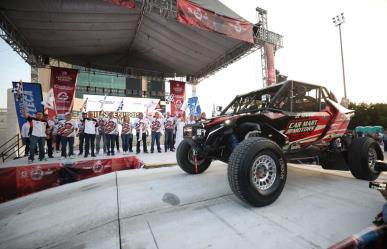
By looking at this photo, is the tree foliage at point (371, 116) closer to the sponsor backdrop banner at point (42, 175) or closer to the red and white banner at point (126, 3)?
the red and white banner at point (126, 3)

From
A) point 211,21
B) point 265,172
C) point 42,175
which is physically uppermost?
point 211,21

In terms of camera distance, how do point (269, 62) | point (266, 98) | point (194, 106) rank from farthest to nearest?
point (194, 106) → point (269, 62) → point (266, 98)

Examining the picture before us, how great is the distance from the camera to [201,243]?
200cm

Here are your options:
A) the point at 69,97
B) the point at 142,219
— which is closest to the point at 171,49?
the point at 69,97

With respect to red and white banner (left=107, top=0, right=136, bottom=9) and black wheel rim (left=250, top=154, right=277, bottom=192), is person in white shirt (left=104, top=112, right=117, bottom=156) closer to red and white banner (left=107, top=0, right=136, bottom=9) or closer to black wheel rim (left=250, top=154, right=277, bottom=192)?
red and white banner (left=107, top=0, right=136, bottom=9)

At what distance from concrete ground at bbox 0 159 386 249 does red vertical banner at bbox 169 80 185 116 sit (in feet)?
43.9

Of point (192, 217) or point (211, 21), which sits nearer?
point (192, 217)

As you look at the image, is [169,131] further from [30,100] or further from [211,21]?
[30,100]

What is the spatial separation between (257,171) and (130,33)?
1491 cm

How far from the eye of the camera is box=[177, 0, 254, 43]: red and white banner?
1069cm

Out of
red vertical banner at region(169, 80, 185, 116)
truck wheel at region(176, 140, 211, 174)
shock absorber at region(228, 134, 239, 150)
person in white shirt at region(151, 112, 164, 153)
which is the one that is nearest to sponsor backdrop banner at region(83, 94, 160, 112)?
person in white shirt at region(151, 112, 164, 153)

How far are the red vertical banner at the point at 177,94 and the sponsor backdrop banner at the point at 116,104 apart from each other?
7.69 feet

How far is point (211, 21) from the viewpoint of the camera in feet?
38.1

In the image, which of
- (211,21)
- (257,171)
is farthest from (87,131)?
(211,21)
